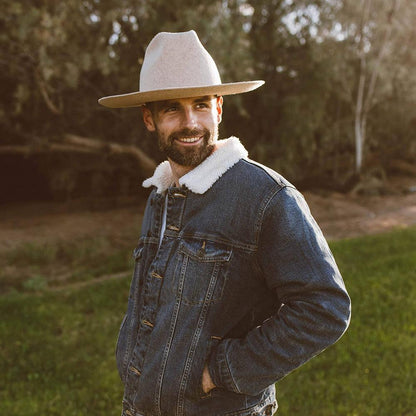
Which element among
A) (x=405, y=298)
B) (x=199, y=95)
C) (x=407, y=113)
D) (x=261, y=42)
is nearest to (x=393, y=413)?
(x=405, y=298)

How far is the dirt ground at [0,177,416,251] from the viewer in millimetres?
10383

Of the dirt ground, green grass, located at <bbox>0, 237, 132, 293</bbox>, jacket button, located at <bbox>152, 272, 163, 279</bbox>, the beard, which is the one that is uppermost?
the beard

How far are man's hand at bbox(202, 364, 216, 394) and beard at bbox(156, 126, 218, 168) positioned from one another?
76cm

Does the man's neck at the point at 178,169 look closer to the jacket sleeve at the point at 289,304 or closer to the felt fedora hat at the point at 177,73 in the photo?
the felt fedora hat at the point at 177,73

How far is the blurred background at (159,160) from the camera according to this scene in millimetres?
4875

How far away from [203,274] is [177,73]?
765mm

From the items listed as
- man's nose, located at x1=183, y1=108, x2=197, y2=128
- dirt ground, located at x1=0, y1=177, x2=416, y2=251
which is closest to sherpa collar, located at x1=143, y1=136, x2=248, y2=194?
man's nose, located at x1=183, y1=108, x2=197, y2=128

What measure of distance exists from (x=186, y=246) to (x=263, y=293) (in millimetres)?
324

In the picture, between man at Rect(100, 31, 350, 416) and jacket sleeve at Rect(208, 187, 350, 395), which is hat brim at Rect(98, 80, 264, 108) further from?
jacket sleeve at Rect(208, 187, 350, 395)

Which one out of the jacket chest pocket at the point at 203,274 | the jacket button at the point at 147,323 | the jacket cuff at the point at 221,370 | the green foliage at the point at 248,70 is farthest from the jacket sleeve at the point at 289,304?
the green foliage at the point at 248,70

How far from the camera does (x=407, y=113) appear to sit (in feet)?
52.2

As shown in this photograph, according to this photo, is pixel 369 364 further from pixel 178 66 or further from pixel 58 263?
pixel 58 263

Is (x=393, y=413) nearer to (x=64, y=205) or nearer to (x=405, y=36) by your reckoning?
(x=64, y=205)

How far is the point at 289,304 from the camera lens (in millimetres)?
1608
